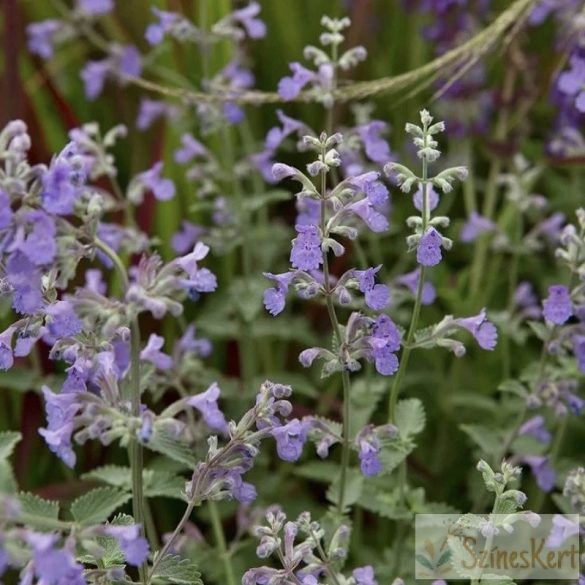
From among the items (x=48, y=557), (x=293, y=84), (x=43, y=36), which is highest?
(x=43, y=36)

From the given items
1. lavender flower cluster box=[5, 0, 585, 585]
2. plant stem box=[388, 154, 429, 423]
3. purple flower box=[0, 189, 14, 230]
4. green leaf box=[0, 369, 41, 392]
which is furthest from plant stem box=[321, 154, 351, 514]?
green leaf box=[0, 369, 41, 392]

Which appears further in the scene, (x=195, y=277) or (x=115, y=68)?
(x=115, y=68)

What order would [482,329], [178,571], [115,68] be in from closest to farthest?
[178,571] → [482,329] → [115,68]

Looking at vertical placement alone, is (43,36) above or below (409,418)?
above

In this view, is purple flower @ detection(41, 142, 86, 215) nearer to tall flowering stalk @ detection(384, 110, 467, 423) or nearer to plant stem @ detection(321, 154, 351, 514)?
plant stem @ detection(321, 154, 351, 514)

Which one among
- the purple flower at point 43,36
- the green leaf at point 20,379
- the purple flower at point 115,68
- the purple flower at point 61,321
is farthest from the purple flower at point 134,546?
the purple flower at point 43,36

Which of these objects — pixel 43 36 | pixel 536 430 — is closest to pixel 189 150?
pixel 43 36

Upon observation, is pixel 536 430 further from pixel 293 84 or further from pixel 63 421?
pixel 63 421
